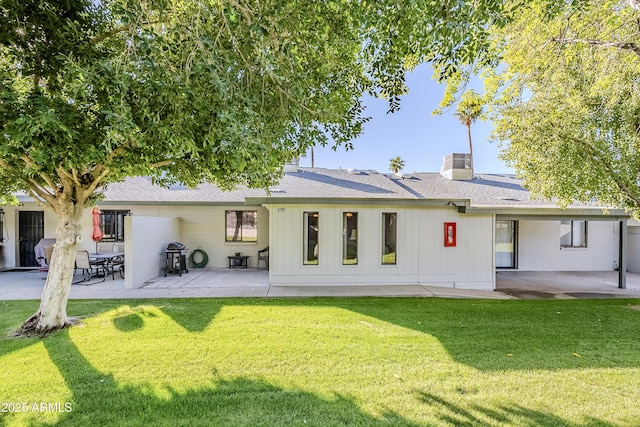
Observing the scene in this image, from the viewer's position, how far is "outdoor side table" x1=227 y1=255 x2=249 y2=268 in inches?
435

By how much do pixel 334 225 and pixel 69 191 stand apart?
19.1 ft

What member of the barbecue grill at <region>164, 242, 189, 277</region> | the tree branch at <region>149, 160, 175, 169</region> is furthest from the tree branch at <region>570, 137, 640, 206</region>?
the barbecue grill at <region>164, 242, 189, 277</region>

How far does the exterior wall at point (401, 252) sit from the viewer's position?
8.25 m

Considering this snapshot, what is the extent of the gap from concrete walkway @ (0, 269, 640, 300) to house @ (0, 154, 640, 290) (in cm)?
45

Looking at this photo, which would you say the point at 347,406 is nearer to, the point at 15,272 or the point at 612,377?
the point at 612,377

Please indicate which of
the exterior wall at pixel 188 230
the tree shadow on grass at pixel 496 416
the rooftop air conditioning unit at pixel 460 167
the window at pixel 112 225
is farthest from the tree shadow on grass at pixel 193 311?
the rooftop air conditioning unit at pixel 460 167

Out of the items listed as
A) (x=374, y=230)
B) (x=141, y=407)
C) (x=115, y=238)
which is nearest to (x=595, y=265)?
(x=374, y=230)

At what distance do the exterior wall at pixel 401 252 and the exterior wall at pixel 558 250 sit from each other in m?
4.43

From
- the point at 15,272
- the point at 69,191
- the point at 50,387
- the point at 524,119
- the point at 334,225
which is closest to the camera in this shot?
the point at 50,387

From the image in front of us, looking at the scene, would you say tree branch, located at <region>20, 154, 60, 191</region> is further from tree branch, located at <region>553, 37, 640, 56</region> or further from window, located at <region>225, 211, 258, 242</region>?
tree branch, located at <region>553, 37, 640, 56</region>

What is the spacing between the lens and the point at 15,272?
32.6 ft

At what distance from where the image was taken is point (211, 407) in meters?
3.02

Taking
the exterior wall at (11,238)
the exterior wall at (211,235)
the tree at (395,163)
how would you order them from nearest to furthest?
the exterior wall at (11,238), the exterior wall at (211,235), the tree at (395,163)

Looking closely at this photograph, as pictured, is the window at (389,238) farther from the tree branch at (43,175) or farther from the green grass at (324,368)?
the tree branch at (43,175)
